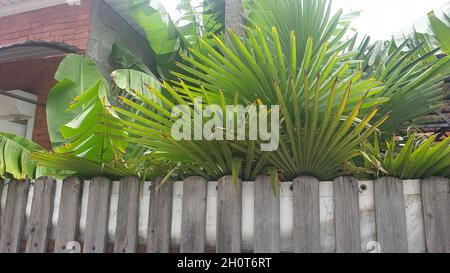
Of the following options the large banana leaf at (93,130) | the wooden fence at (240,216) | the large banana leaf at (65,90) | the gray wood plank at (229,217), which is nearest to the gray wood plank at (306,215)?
the wooden fence at (240,216)

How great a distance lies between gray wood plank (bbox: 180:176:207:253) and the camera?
63.0 inches

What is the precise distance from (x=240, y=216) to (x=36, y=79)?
486 cm

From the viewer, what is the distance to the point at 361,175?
1.63 meters

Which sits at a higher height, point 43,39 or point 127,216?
point 43,39

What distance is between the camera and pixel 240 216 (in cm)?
158

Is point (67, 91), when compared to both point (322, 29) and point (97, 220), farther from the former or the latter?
point (322, 29)

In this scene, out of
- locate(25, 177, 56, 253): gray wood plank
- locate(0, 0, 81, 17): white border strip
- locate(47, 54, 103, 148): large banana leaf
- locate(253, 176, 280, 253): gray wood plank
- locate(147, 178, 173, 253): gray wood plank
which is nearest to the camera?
locate(253, 176, 280, 253): gray wood plank

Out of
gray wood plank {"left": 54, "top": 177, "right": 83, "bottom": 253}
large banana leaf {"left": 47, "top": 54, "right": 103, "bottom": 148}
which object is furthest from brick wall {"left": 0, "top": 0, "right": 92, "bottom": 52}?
gray wood plank {"left": 54, "top": 177, "right": 83, "bottom": 253}

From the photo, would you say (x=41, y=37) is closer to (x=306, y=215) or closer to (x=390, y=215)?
(x=306, y=215)

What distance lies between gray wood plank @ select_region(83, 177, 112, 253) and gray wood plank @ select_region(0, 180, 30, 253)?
49cm

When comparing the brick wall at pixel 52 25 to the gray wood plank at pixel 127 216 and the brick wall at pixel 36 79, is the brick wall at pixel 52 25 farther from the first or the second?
the gray wood plank at pixel 127 216

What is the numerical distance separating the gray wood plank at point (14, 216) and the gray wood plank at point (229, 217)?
3.86 feet

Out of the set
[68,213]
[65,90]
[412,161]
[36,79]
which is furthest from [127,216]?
[36,79]

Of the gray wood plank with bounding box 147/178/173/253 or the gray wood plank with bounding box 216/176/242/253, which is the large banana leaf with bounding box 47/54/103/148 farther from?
the gray wood plank with bounding box 216/176/242/253
